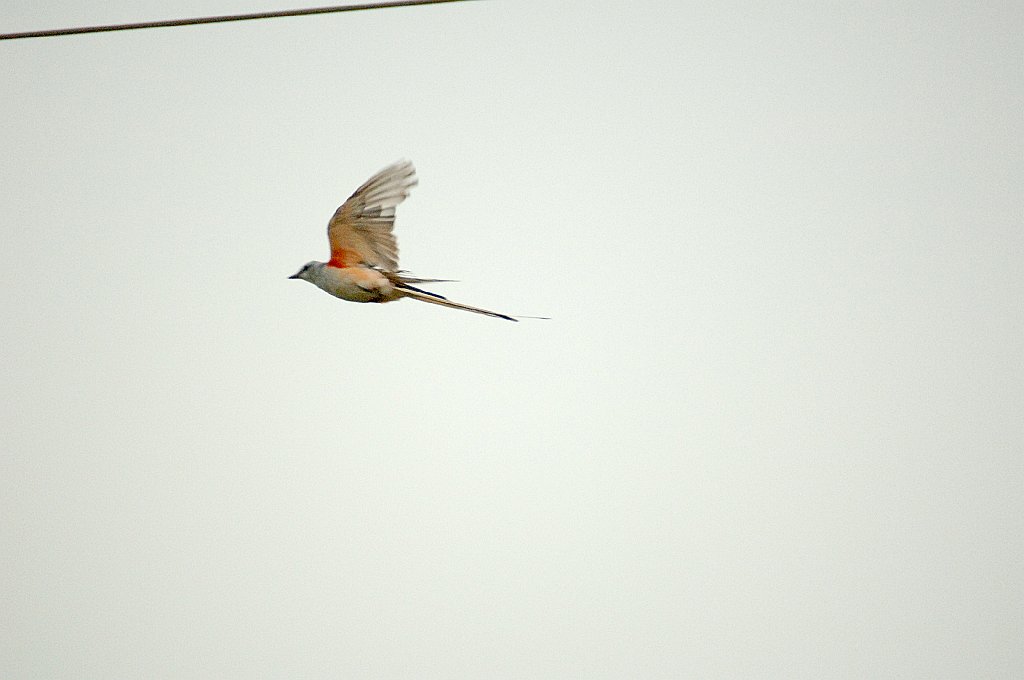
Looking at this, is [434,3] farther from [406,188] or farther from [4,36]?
[4,36]

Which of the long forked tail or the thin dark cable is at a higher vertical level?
the thin dark cable

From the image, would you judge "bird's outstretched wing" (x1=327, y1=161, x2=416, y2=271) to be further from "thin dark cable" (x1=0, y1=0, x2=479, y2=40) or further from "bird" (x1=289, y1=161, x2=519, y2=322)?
"thin dark cable" (x1=0, y1=0, x2=479, y2=40)

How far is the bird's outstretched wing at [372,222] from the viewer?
2398 millimetres

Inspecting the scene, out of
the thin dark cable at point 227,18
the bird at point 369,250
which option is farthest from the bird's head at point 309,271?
the thin dark cable at point 227,18

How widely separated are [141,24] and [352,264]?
76 cm

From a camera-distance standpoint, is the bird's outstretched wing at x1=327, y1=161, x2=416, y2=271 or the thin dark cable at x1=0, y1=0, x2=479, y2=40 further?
the bird's outstretched wing at x1=327, y1=161, x2=416, y2=271

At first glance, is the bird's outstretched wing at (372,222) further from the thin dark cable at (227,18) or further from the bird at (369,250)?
the thin dark cable at (227,18)

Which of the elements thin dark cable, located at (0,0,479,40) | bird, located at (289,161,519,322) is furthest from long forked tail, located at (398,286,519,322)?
thin dark cable, located at (0,0,479,40)

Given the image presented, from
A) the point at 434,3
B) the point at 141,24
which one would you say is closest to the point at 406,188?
the point at 434,3

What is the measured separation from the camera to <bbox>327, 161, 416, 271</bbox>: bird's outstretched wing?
240 cm

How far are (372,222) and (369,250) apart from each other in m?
0.07

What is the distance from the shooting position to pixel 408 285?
2.37 meters

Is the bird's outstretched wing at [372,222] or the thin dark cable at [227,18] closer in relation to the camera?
the thin dark cable at [227,18]

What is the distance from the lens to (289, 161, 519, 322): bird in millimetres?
2377
